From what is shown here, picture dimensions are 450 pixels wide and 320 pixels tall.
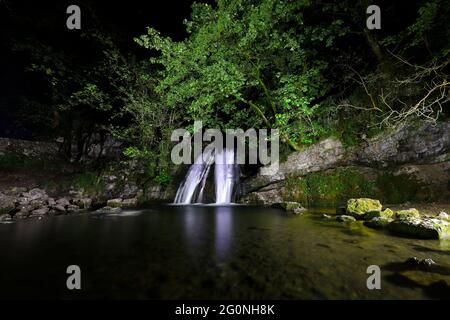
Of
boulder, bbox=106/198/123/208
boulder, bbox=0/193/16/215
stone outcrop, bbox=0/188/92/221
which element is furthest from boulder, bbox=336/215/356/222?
boulder, bbox=0/193/16/215

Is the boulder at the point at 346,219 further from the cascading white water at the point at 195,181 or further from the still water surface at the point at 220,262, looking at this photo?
the cascading white water at the point at 195,181

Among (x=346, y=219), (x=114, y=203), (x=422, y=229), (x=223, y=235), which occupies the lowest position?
(x=114, y=203)

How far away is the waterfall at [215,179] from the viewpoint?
13531 millimetres

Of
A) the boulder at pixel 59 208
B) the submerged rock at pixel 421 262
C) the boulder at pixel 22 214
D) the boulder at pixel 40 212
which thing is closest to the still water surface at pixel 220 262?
the submerged rock at pixel 421 262

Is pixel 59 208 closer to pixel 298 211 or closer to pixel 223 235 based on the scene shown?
pixel 223 235

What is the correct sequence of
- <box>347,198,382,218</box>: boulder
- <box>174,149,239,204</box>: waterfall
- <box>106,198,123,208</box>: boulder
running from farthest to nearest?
1. <box>174,149,239,204</box>: waterfall
2. <box>106,198,123,208</box>: boulder
3. <box>347,198,382,218</box>: boulder

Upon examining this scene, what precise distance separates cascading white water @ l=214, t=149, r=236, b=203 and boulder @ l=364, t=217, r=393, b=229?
777cm

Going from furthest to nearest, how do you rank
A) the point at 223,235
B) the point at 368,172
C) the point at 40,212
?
the point at 368,172
the point at 40,212
the point at 223,235

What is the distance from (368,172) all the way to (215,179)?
26.3 feet

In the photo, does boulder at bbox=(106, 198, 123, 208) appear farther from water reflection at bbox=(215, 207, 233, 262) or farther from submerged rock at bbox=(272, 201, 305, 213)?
submerged rock at bbox=(272, 201, 305, 213)

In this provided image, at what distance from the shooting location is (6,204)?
35.6 feet

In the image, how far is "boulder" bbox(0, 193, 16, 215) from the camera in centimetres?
1026

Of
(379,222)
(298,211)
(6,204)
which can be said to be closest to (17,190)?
(6,204)
